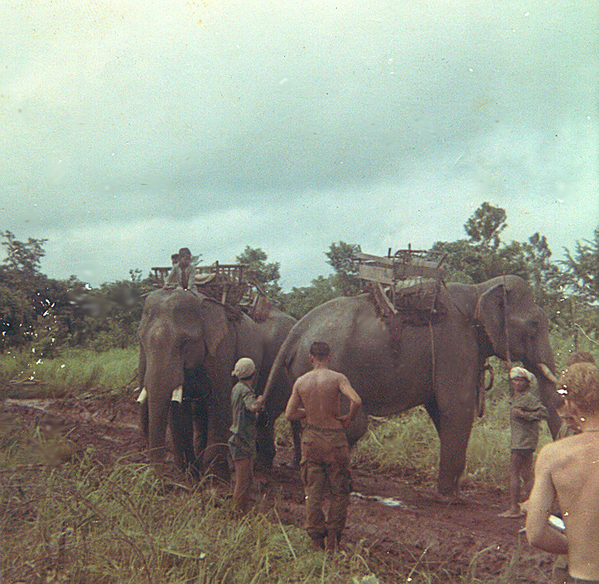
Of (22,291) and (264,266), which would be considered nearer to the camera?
(22,291)

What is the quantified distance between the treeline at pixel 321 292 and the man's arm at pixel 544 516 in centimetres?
463

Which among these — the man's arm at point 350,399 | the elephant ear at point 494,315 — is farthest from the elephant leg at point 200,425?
the elephant ear at point 494,315

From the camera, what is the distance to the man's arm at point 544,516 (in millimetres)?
2270

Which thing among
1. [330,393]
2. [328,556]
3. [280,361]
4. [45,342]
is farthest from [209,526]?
[45,342]

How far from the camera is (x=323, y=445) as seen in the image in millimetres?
4758

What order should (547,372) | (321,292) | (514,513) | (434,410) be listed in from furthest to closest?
1. (321,292)
2. (434,410)
3. (547,372)
4. (514,513)

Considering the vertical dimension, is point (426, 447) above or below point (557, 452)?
below

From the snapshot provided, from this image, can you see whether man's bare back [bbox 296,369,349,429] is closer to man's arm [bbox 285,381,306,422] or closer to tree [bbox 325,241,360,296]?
man's arm [bbox 285,381,306,422]

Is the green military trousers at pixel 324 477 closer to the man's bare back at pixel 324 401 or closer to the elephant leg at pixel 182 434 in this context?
the man's bare back at pixel 324 401

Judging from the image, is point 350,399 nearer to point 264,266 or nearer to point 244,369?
point 244,369

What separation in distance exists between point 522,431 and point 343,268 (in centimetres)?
1115

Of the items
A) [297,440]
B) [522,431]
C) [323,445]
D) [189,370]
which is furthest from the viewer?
[297,440]

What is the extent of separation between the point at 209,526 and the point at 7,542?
4.75 feet

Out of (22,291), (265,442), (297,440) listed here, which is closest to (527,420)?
(297,440)
